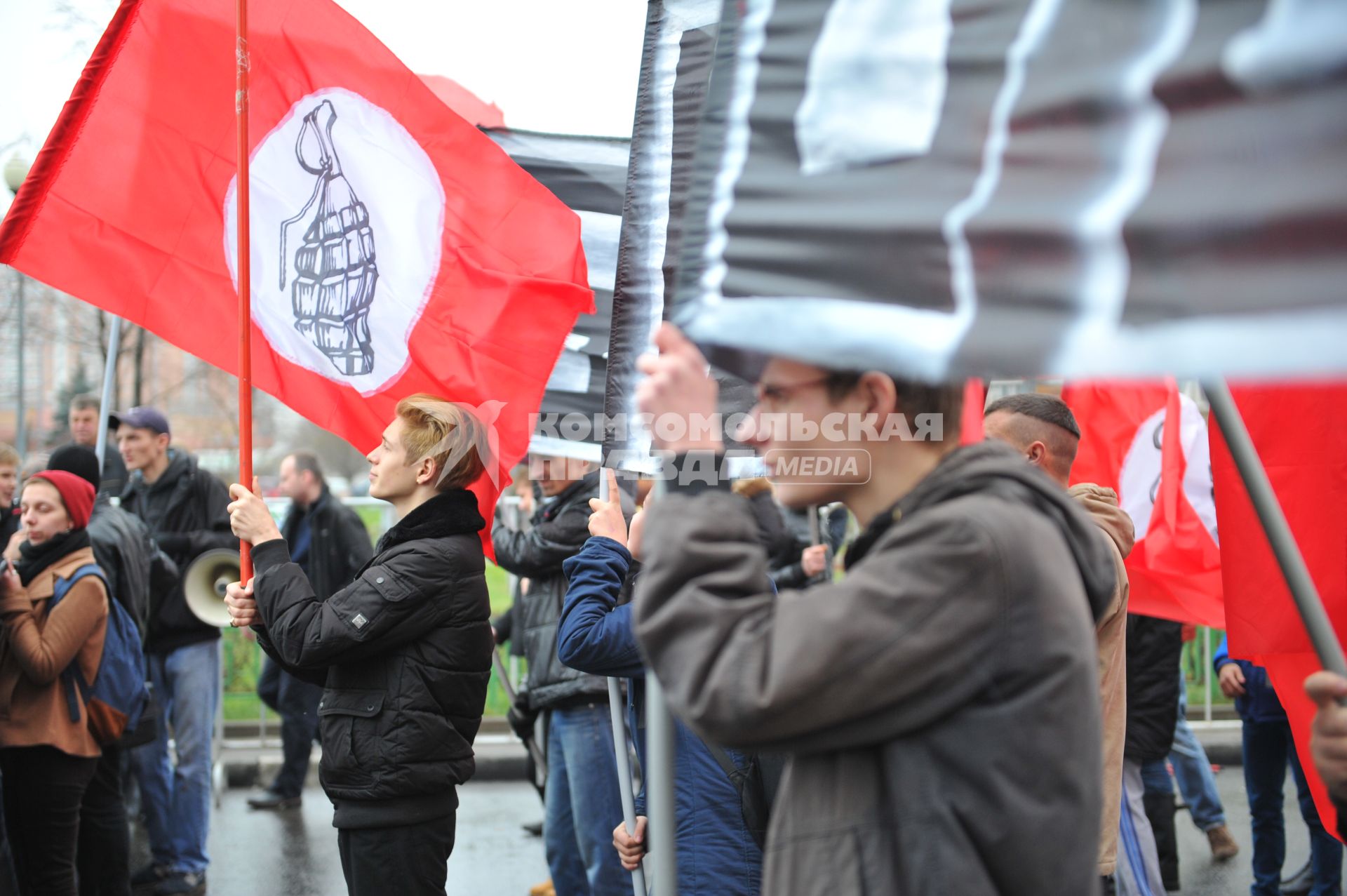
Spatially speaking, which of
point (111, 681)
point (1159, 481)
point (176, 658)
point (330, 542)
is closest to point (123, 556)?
point (111, 681)

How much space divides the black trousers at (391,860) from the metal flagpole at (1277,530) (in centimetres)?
250

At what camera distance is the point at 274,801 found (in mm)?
8156

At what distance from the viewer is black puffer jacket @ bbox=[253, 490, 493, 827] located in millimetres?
3402

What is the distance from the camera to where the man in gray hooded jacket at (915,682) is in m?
1.59

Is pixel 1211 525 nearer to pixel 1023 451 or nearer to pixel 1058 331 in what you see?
pixel 1023 451

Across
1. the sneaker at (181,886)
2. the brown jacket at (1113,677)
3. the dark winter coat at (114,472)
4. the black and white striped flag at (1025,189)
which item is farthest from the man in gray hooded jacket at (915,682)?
the dark winter coat at (114,472)

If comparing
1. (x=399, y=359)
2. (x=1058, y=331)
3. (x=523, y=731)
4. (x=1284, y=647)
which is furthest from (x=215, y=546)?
(x=1058, y=331)

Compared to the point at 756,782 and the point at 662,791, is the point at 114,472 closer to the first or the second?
the point at 756,782

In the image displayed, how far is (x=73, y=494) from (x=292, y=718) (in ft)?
A: 11.2

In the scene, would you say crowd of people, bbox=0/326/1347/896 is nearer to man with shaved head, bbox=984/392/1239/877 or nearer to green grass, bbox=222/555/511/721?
man with shaved head, bbox=984/392/1239/877

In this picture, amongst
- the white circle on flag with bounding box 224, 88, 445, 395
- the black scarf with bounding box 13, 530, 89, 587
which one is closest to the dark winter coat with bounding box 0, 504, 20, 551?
the black scarf with bounding box 13, 530, 89, 587

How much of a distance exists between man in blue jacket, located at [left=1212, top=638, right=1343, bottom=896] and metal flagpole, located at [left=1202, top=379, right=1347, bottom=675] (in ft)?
14.4

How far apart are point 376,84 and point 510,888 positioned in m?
4.25

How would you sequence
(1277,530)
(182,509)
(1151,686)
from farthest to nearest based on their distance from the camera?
(182,509)
(1151,686)
(1277,530)
